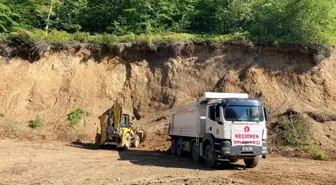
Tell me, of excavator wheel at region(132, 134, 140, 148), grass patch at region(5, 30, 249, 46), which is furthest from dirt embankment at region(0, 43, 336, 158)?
excavator wheel at region(132, 134, 140, 148)

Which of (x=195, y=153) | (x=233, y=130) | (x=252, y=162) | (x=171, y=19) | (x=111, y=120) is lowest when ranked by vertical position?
(x=252, y=162)

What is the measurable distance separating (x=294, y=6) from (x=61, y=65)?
62.6ft

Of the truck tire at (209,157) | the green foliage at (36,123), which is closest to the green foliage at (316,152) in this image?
the truck tire at (209,157)

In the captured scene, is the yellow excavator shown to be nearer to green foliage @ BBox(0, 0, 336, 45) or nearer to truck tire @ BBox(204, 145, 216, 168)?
truck tire @ BBox(204, 145, 216, 168)

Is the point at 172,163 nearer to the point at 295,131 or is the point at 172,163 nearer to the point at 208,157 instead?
the point at 208,157

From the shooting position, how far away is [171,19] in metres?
34.0

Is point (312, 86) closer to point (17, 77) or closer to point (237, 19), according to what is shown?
point (237, 19)

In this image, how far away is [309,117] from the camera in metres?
23.5

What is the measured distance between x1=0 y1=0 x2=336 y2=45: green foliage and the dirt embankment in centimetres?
126

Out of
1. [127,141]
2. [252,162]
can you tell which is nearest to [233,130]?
[252,162]

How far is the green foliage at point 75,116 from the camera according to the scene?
28.0 m

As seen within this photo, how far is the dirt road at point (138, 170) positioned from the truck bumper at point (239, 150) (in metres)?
0.63

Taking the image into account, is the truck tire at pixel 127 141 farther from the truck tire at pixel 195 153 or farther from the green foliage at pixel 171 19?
the green foliage at pixel 171 19

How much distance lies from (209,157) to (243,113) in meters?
2.29
